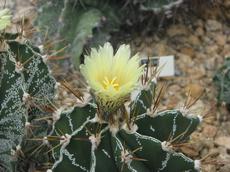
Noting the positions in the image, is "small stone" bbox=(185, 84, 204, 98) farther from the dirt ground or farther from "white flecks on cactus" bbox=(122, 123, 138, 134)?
"white flecks on cactus" bbox=(122, 123, 138, 134)

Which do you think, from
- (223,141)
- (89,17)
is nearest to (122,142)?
(223,141)

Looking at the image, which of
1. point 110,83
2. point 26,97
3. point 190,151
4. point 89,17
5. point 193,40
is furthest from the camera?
point 193,40

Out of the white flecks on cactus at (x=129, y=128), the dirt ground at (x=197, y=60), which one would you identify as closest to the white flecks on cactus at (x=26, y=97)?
the white flecks on cactus at (x=129, y=128)

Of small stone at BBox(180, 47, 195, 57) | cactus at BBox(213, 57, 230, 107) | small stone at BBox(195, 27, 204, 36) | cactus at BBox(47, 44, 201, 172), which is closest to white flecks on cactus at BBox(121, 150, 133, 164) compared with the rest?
cactus at BBox(47, 44, 201, 172)

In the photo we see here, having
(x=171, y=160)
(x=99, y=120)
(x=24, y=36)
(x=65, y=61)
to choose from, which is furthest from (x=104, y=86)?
(x=65, y=61)

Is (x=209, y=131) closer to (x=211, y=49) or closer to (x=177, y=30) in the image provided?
(x=211, y=49)

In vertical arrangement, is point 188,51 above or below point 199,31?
below

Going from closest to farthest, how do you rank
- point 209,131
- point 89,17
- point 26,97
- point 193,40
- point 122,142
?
1. point 122,142
2. point 26,97
3. point 209,131
4. point 89,17
5. point 193,40

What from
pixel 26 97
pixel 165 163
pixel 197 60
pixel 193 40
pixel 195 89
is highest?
pixel 193 40
